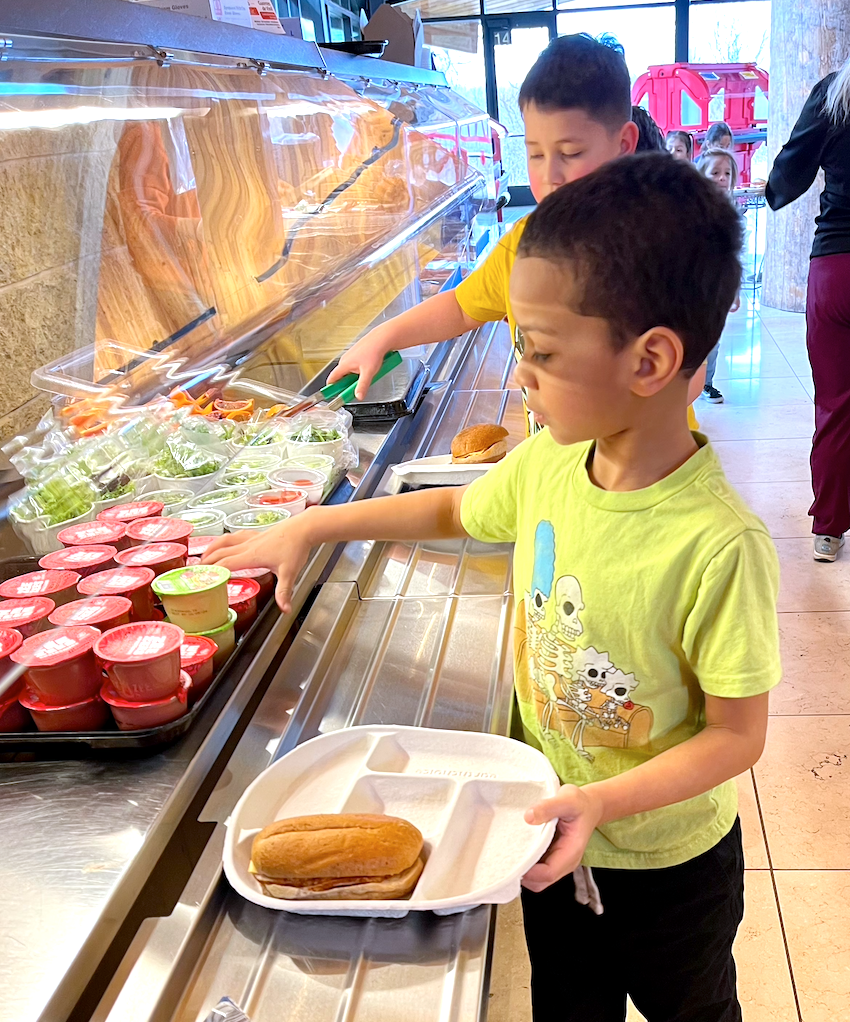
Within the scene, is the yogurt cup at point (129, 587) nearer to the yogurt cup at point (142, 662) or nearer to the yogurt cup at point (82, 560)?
the yogurt cup at point (82, 560)

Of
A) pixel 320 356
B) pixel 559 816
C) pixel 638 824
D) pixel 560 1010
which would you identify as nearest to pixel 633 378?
pixel 559 816

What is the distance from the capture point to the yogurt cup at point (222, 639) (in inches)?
51.8

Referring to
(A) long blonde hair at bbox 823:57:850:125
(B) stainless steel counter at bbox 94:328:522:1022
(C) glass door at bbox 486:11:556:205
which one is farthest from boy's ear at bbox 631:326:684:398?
(C) glass door at bbox 486:11:556:205

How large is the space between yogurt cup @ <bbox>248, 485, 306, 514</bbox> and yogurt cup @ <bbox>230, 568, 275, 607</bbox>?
0.73 ft

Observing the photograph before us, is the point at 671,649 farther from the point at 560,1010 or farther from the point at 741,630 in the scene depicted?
the point at 560,1010

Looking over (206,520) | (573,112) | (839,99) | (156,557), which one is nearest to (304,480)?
(206,520)

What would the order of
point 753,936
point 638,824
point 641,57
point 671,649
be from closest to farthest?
point 671,649 < point 638,824 < point 753,936 < point 641,57

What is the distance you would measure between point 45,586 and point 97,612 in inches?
6.3

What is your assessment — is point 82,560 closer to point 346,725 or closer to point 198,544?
point 198,544

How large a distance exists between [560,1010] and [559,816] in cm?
68

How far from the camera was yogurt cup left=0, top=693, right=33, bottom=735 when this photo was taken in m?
1.18

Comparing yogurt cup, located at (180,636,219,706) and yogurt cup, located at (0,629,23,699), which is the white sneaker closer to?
yogurt cup, located at (180,636,219,706)

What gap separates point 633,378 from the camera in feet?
3.09

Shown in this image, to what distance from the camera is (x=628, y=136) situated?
1.83 meters
